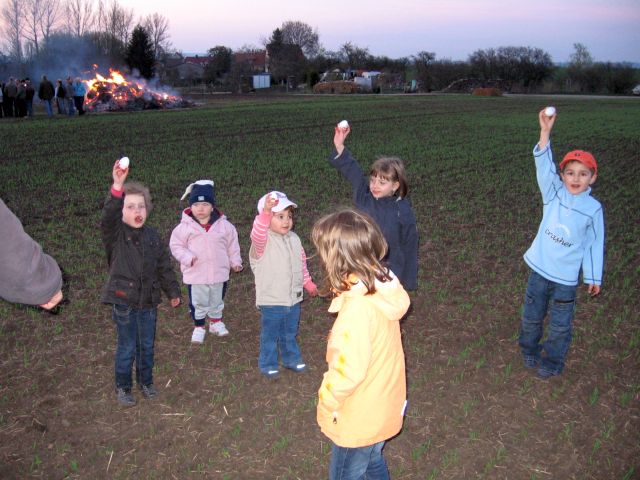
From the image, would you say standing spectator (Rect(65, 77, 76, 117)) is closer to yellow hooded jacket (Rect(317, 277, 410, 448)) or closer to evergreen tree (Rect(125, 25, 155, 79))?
evergreen tree (Rect(125, 25, 155, 79))

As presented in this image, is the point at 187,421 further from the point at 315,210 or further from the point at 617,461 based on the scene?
the point at 315,210

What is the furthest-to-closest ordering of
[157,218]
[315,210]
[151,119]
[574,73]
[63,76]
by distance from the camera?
[574,73] → [63,76] → [151,119] → [315,210] → [157,218]

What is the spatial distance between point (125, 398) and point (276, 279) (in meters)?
1.38

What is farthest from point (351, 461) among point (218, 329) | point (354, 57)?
point (354, 57)

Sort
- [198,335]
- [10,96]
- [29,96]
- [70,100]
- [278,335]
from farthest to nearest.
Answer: [70,100] → [29,96] → [10,96] → [198,335] → [278,335]

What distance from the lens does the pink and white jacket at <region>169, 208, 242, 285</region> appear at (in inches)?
197

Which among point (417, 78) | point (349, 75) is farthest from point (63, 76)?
point (417, 78)

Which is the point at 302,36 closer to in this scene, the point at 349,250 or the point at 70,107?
the point at 70,107

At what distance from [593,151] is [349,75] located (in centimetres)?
5805

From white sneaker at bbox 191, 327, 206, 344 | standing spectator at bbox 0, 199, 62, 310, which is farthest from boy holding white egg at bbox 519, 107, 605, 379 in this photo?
standing spectator at bbox 0, 199, 62, 310

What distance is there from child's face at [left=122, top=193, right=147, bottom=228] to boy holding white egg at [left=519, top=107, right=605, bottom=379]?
288 cm

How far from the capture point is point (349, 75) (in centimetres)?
7331

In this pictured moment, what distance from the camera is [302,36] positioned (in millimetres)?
94438

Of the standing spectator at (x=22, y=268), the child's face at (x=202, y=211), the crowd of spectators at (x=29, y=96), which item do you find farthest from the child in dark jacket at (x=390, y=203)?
the crowd of spectators at (x=29, y=96)
